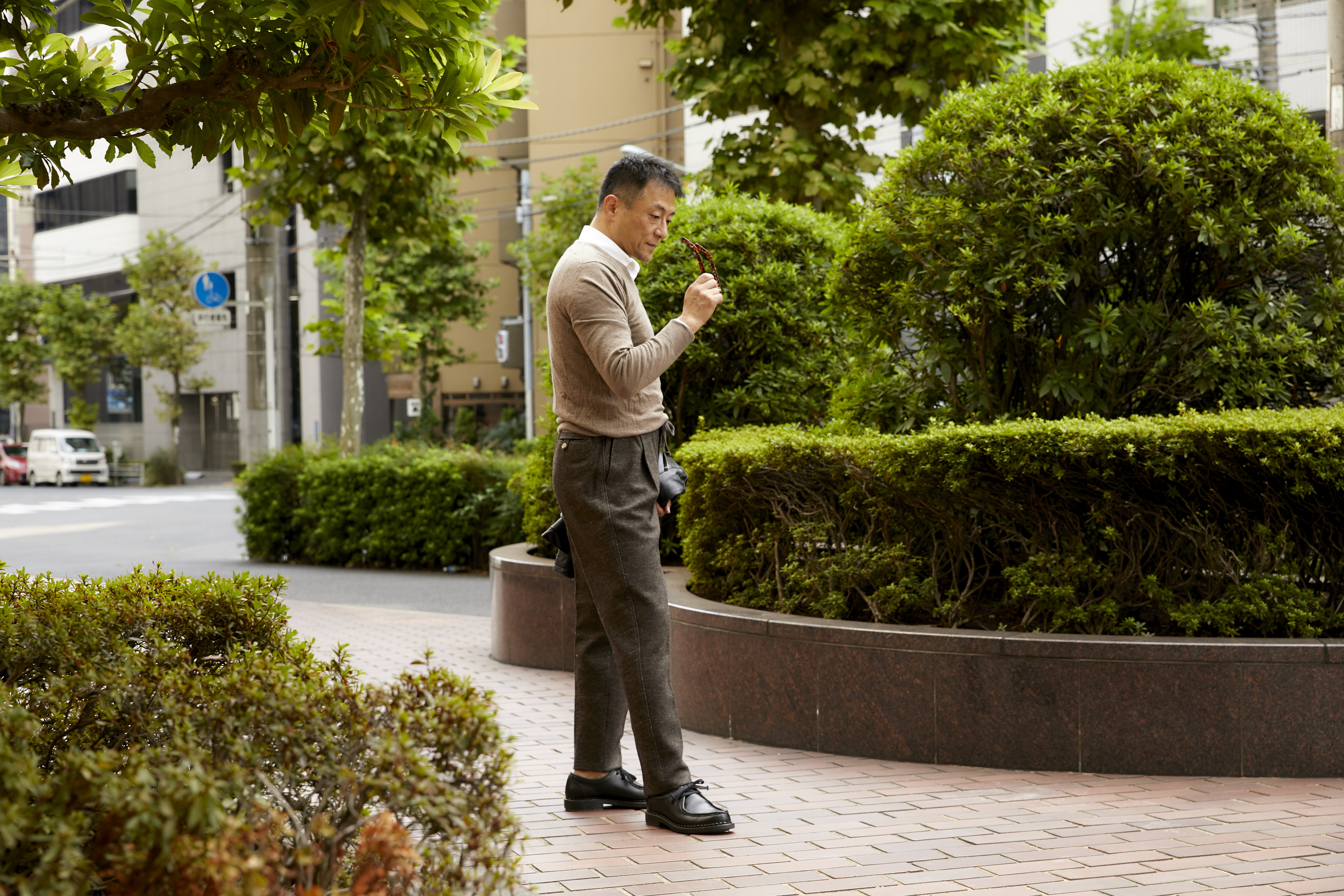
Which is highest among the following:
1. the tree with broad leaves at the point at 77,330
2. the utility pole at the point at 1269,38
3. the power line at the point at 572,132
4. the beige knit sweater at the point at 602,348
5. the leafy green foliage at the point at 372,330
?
the power line at the point at 572,132

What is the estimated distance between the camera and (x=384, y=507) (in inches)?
572

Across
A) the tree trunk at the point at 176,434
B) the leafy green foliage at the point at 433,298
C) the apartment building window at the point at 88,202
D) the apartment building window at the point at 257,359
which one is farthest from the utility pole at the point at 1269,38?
the apartment building window at the point at 88,202

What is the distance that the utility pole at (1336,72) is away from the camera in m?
7.92

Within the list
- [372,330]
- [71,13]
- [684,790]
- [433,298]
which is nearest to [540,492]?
[684,790]

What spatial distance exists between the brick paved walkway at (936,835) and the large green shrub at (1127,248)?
1.89m

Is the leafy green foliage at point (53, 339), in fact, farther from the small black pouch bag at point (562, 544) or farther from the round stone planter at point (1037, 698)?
the small black pouch bag at point (562, 544)

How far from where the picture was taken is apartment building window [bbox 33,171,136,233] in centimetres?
5119

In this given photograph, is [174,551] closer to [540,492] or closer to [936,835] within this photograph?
[540,492]

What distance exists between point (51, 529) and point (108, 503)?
28.1 ft

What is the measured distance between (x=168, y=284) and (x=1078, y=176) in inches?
1554

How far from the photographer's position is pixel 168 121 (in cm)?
353

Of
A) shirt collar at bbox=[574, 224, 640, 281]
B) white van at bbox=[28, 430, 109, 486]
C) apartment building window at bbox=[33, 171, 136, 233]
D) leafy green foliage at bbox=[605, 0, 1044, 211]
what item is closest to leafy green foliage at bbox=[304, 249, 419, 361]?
leafy green foliage at bbox=[605, 0, 1044, 211]

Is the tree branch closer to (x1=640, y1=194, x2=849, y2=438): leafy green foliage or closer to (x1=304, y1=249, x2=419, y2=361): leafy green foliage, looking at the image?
(x1=640, y1=194, x2=849, y2=438): leafy green foliage

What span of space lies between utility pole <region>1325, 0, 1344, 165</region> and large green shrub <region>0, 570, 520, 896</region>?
712 cm
